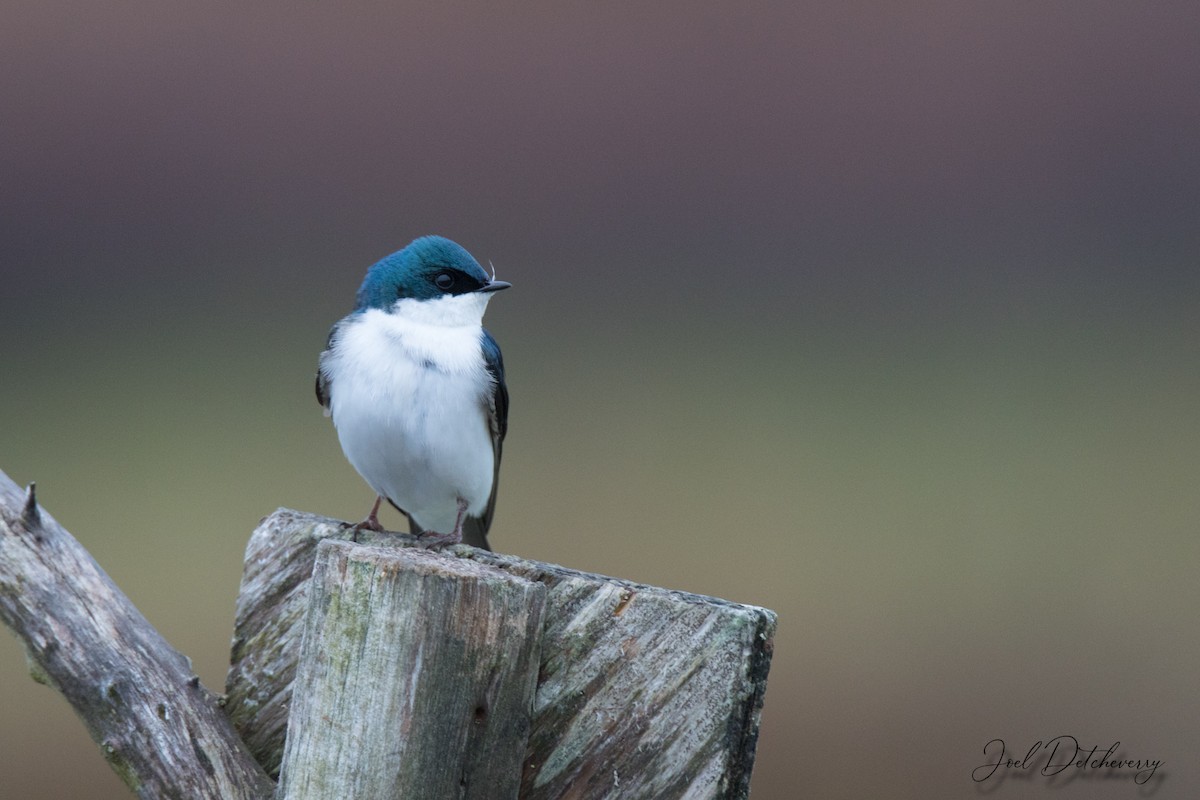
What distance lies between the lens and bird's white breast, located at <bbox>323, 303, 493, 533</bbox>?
281cm

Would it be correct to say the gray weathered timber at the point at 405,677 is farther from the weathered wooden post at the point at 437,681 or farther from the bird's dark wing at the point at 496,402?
the bird's dark wing at the point at 496,402

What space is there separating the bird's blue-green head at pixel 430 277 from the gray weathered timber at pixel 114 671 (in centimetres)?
159

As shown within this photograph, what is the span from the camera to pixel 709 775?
4.22 ft

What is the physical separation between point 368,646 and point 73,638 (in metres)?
0.39

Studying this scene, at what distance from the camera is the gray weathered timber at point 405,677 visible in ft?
4.11

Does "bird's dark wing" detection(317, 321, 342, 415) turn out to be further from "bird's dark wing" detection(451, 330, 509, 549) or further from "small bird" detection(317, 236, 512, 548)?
"bird's dark wing" detection(451, 330, 509, 549)

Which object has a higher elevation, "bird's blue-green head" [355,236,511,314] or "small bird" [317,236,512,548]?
"bird's blue-green head" [355,236,511,314]

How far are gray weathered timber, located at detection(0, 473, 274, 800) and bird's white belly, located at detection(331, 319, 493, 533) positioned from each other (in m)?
1.34

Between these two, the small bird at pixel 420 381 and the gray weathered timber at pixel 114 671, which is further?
the small bird at pixel 420 381

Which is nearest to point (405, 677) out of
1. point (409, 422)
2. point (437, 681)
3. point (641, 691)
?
point (437, 681)

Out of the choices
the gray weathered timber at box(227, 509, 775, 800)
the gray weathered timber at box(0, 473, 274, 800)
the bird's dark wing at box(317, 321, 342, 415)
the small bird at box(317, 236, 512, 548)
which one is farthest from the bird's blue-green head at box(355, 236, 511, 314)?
the gray weathered timber at box(227, 509, 775, 800)

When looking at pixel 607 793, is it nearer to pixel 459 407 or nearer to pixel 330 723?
pixel 330 723

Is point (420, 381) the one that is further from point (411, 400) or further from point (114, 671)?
point (114, 671)

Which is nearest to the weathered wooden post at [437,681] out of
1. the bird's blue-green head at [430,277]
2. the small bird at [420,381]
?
the small bird at [420,381]
